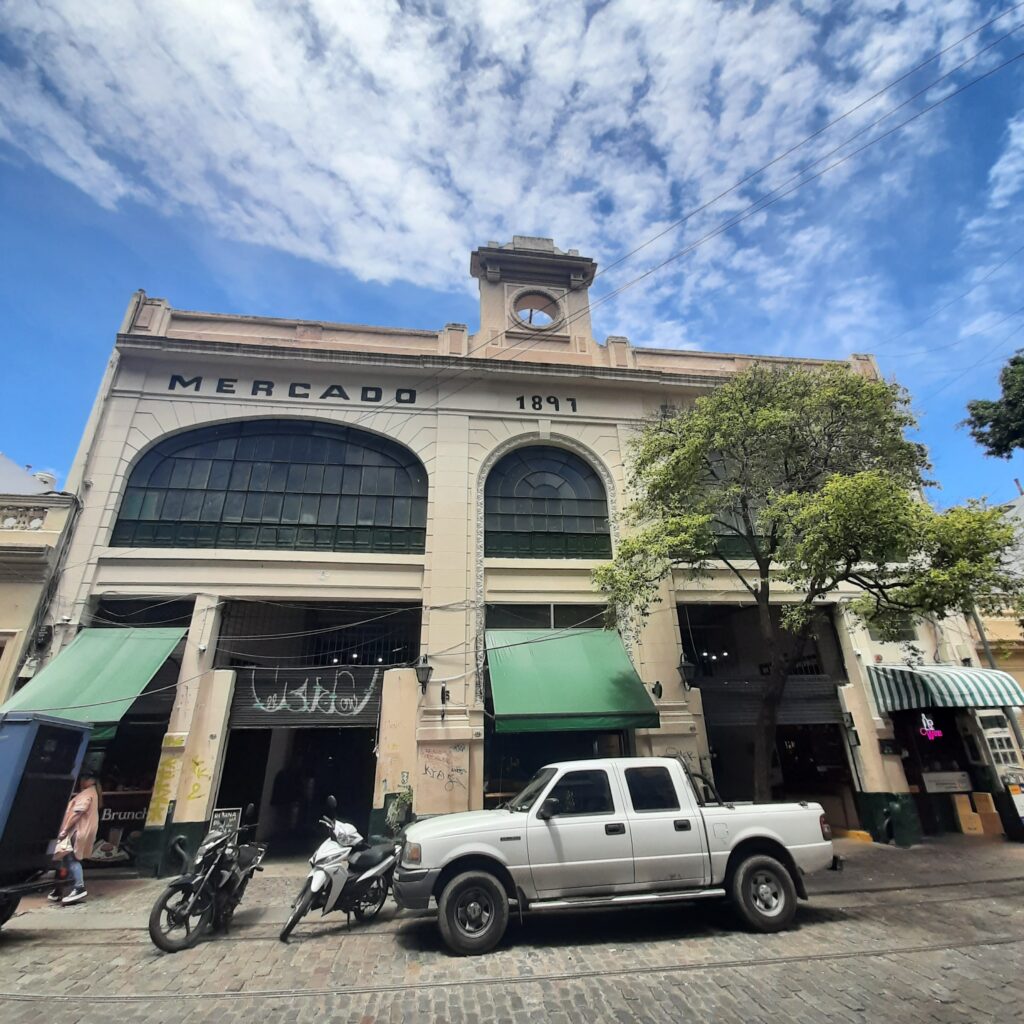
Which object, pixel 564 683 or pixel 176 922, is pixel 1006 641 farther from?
pixel 176 922

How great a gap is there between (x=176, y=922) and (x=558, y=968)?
4.41 metres

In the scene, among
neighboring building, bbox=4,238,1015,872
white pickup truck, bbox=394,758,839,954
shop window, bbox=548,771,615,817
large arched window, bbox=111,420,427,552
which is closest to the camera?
white pickup truck, bbox=394,758,839,954

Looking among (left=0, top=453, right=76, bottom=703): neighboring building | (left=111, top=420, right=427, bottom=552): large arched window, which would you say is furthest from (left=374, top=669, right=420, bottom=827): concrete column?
(left=0, top=453, right=76, bottom=703): neighboring building

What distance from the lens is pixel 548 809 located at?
6.23 metres

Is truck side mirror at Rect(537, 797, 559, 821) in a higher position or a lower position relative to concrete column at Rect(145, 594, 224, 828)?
lower

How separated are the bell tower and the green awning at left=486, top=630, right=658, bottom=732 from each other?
8.20m

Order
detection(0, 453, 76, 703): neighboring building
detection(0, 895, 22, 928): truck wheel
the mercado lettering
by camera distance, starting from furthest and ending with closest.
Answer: the mercado lettering, detection(0, 453, 76, 703): neighboring building, detection(0, 895, 22, 928): truck wheel

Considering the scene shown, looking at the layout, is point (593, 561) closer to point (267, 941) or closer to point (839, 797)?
point (839, 797)

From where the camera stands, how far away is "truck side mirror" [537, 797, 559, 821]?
6.16 metres

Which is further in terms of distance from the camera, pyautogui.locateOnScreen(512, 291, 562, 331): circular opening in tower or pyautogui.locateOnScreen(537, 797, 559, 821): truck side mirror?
pyautogui.locateOnScreen(512, 291, 562, 331): circular opening in tower

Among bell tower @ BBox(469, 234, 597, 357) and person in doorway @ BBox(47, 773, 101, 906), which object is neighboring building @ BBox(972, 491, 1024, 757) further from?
person in doorway @ BBox(47, 773, 101, 906)

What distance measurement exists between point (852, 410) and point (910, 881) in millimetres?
7843

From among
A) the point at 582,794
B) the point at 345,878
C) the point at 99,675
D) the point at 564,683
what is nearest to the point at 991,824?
the point at 564,683

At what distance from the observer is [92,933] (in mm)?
6734
